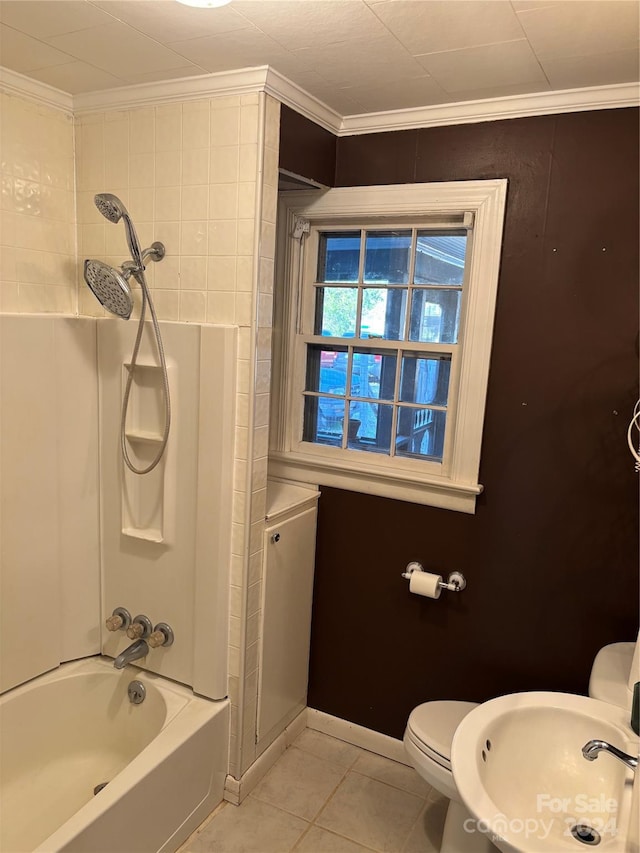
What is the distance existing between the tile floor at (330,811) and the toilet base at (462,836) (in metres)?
0.17

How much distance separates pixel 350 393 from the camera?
256 centimetres

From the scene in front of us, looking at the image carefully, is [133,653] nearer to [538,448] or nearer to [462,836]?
[462,836]

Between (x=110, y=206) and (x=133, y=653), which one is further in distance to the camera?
(x=133, y=653)

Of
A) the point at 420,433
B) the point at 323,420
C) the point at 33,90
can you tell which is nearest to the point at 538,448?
the point at 420,433

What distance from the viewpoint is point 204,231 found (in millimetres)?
2051

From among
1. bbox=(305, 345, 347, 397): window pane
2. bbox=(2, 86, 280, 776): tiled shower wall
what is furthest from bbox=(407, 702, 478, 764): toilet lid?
bbox=(305, 345, 347, 397): window pane

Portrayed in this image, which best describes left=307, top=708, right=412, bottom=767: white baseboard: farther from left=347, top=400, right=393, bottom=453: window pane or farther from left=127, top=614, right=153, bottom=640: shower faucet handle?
left=347, top=400, right=393, bottom=453: window pane

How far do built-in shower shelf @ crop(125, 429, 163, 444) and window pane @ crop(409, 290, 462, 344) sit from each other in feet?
3.34

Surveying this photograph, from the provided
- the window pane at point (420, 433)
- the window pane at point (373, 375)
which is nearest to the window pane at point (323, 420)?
the window pane at point (373, 375)

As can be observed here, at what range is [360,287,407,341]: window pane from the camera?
242cm

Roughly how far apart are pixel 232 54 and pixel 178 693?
2.09 meters

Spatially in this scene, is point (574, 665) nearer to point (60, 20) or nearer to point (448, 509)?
point (448, 509)

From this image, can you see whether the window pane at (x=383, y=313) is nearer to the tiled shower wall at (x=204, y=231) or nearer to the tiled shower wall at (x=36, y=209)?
the tiled shower wall at (x=204, y=231)

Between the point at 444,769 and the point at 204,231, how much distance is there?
1868 mm
